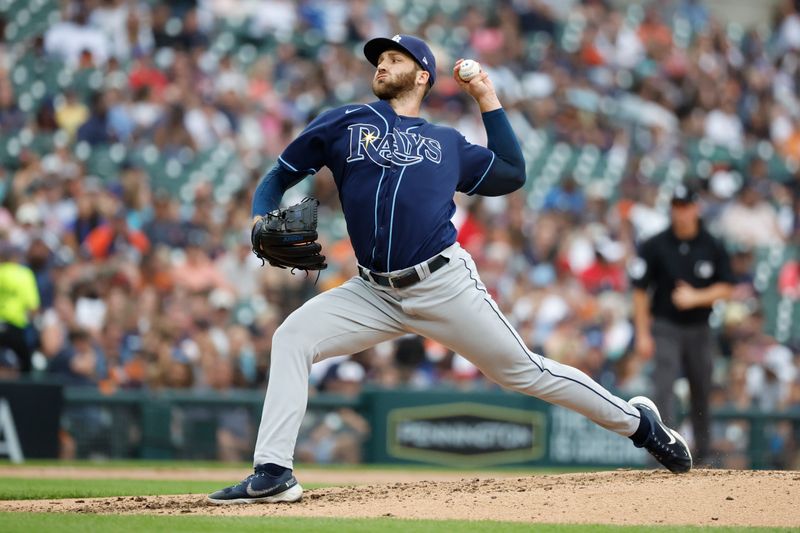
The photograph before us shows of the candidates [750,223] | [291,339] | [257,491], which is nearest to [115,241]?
[291,339]

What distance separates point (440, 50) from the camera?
17.9 m

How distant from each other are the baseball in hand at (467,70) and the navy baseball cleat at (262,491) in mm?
1985

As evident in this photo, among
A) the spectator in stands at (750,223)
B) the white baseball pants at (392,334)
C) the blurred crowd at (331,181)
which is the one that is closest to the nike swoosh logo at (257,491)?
the white baseball pants at (392,334)

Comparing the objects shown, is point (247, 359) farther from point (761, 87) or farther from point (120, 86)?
point (761, 87)

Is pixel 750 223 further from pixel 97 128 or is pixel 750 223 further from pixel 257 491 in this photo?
pixel 257 491

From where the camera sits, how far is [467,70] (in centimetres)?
590

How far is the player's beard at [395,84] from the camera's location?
5980 mm

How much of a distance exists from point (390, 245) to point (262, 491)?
48.8 inches

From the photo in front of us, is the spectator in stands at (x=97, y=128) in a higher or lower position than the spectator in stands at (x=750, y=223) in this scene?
higher

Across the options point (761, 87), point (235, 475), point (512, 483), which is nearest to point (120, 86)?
point (235, 475)

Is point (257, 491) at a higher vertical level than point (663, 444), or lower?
lower


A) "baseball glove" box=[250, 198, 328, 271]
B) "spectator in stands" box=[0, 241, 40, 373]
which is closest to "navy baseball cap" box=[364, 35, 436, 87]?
"baseball glove" box=[250, 198, 328, 271]

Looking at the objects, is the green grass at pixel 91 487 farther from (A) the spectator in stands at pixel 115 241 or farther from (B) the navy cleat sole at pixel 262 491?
(A) the spectator in stands at pixel 115 241

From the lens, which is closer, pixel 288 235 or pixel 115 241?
pixel 288 235
